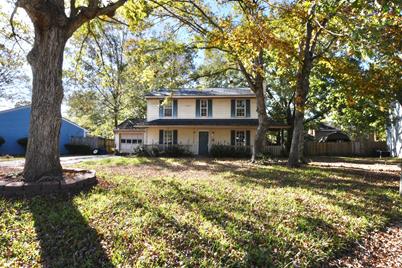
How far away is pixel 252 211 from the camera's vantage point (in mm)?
5539

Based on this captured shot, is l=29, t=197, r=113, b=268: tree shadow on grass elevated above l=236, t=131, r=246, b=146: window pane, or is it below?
below

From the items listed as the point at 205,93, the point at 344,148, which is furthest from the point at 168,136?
the point at 344,148

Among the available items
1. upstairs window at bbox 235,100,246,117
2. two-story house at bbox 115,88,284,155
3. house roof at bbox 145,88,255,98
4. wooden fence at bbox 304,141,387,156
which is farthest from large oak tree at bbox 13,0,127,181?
wooden fence at bbox 304,141,387,156

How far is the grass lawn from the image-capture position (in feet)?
12.1

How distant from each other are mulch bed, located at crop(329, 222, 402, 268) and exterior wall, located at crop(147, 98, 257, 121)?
18.3m

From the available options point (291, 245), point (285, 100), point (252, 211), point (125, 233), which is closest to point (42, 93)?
point (125, 233)

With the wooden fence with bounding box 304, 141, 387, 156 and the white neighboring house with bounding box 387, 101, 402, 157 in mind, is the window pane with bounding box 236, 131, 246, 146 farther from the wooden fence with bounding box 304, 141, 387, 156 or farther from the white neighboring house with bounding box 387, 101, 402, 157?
the white neighboring house with bounding box 387, 101, 402, 157

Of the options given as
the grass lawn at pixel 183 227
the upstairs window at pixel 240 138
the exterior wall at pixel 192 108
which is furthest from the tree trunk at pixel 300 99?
the exterior wall at pixel 192 108

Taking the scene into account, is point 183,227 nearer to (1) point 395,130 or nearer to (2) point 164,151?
(2) point 164,151

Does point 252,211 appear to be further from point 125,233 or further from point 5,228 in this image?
point 5,228

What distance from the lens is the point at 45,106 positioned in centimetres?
629

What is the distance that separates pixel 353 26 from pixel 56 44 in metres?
6.25

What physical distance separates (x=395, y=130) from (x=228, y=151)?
1675cm

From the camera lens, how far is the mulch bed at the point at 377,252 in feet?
12.9
